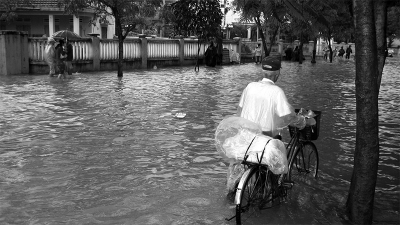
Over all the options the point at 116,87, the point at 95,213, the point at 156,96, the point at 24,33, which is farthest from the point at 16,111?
the point at 24,33

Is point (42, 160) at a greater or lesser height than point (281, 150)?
lesser

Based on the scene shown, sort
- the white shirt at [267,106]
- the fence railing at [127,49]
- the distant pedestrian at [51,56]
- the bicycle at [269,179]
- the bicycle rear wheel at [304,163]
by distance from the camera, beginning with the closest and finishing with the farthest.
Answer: the bicycle at [269,179]
the white shirt at [267,106]
the bicycle rear wheel at [304,163]
the distant pedestrian at [51,56]
the fence railing at [127,49]

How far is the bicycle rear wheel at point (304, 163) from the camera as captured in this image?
6027 millimetres

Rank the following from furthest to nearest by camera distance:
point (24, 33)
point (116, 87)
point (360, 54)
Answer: point (24, 33)
point (116, 87)
point (360, 54)

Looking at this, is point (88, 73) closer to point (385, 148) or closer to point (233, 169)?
point (385, 148)

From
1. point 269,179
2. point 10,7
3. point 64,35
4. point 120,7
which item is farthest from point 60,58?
point 10,7

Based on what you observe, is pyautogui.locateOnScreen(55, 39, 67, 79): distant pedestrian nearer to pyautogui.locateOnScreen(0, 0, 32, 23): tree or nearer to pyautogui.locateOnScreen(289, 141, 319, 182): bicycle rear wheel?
pyautogui.locateOnScreen(289, 141, 319, 182): bicycle rear wheel

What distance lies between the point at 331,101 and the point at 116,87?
24.5 ft

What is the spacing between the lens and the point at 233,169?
543cm

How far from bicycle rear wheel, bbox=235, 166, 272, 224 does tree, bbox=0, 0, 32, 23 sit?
110 ft

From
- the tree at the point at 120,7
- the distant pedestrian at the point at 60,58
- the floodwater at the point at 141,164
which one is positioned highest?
the tree at the point at 120,7

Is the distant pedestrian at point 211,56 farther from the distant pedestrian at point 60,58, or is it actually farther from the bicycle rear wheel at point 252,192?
the bicycle rear wheel at point 252,192

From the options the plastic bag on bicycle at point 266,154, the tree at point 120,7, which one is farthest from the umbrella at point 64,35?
the plastic bag on bicycle at point 266,154

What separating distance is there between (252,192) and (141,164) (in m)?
2.70
